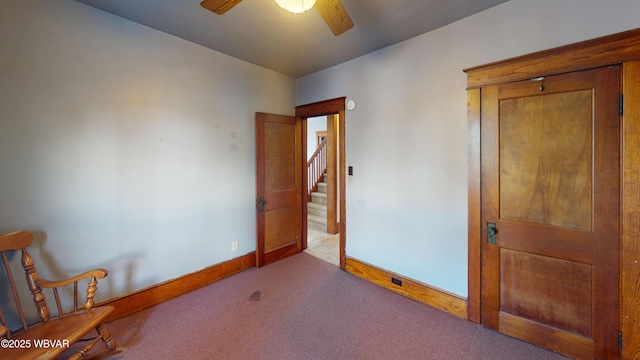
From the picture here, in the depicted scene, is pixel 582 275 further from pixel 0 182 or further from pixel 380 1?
pixel 0 182

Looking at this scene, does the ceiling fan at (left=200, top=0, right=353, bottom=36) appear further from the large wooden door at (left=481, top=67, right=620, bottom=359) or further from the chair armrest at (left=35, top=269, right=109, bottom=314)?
the chair armrest at (left=35, top=269, right=109, bottom=314)

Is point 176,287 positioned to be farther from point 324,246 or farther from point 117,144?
point 324,246

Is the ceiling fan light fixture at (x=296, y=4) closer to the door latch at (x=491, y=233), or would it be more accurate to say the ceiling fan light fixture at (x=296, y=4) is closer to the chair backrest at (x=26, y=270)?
the door latch at (x=491, y=233)

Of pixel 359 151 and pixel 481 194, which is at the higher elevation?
pixel 359 151

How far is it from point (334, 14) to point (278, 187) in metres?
2.35

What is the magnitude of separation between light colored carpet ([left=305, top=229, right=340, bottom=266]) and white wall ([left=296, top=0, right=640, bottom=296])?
0.58 meters

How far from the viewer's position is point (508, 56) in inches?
73.3

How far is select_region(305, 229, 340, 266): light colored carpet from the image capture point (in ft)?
11.5

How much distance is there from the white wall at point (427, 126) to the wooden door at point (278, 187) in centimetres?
96

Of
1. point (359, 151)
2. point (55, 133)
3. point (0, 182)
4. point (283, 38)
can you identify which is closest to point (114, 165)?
point (55, 133)

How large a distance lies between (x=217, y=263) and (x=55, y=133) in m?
1.86

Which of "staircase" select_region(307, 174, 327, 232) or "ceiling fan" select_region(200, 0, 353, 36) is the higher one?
"ceiling fan" select_region(200, 0, 353, 36)

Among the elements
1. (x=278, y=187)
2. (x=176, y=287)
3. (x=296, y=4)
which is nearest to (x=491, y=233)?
(x=296, y=4)

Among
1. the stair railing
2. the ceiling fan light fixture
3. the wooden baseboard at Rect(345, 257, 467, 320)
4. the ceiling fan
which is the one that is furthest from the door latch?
the stair railing
